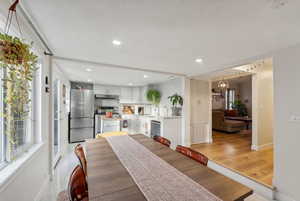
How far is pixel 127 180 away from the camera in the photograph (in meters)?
1.00

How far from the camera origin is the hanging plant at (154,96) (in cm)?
527

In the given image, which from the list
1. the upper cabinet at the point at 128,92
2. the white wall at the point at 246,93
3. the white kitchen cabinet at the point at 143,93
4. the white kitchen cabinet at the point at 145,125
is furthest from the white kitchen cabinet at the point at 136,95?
the white wall at the point at 246,93

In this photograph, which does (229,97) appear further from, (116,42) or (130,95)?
(116,42)

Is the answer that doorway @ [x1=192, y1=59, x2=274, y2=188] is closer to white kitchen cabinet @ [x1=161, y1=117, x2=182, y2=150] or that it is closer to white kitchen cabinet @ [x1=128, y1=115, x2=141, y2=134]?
white kitchen cabinet @ [x1=161, y1=117, x2=182, y2=150]

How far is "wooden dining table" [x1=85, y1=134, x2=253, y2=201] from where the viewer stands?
0.83 m

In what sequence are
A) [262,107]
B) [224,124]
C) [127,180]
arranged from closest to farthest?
1. [127,180]
2. [262,107]
3. [224,124]

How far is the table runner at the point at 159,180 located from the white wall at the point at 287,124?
1.90 m

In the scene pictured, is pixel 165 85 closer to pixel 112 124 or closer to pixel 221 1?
pixel 112 124

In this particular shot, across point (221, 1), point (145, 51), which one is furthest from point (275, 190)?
point (145, 51)

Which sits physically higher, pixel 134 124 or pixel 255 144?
pixel 134 124

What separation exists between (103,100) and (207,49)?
475cm

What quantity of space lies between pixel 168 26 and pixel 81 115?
4475 mm

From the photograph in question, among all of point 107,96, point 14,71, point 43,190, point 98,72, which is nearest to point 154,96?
point 107,96

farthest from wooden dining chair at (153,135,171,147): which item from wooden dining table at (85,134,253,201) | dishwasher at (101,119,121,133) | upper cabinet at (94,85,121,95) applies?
upper cabinet at (94,85,121,95)
